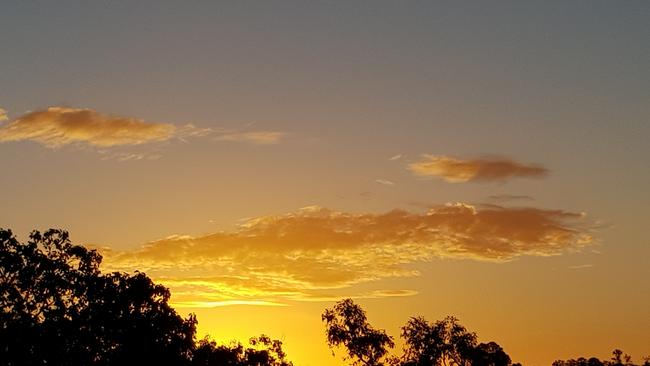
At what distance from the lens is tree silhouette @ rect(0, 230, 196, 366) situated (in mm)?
68312

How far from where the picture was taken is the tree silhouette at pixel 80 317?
68312 mm

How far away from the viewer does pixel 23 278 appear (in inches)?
2689

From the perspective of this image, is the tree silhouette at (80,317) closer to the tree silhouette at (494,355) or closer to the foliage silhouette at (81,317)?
the foliage silhouette at (81,317)

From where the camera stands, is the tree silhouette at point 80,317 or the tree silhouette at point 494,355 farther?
the tree silhouette at point 494,355

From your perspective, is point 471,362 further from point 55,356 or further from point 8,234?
point 8,234

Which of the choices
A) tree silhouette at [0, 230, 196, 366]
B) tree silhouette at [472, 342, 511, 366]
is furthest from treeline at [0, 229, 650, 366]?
tree silhouette at [472, 342, 511, 366]

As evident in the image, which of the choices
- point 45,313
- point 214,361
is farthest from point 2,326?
point 214,361

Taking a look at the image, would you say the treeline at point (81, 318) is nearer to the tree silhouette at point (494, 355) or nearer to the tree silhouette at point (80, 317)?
the tree silhouette at point (80, 317)

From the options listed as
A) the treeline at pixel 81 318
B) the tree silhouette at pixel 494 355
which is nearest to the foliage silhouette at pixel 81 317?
the treeline at pixel 81 318

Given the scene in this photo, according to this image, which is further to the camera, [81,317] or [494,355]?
[494,355]

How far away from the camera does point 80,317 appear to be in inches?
2923

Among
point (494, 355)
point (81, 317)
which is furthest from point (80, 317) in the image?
point (494, 355)

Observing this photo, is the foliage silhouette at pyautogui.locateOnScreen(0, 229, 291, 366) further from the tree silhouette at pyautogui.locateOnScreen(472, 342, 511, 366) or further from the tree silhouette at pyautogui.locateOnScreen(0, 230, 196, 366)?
the tree silhouette at pyautogui.locateOnScreen(472, 342, 511, 366)

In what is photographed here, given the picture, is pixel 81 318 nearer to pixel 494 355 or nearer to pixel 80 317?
pixel 80 317
